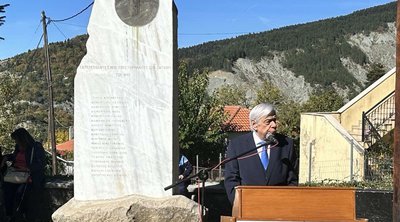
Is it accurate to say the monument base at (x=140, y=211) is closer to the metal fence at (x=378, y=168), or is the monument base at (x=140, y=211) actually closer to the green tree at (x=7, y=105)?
the metal fence at (x=378, y=168)

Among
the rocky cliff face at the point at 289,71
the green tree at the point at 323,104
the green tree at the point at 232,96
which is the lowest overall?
the green tree at the point at 323,104

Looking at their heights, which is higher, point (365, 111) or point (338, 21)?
point (338, 21)

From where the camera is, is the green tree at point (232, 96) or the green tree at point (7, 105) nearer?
the green tree at point (7, 105)

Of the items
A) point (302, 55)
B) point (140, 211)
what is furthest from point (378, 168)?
point (302, 55)

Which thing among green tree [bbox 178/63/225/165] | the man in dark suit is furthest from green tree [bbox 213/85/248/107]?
the man in dark suit

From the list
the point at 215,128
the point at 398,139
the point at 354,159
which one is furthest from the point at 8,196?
the point at 215,128

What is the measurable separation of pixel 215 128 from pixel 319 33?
112 meters

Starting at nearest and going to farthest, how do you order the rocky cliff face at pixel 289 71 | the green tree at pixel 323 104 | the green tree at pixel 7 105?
the green tree at pixel 7 105, the green tree at pixel 323 104, the rocky cliff face at pixel 289 71

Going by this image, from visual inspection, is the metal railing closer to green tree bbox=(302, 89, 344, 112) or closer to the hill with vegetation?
green tree bbox=(302, 89, 344, 112)

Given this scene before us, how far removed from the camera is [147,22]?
701 cm

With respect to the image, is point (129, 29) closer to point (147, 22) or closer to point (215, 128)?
point (147, 22)

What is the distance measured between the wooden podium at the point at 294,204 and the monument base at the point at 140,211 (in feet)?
10.7

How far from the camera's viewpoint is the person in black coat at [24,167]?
834cm

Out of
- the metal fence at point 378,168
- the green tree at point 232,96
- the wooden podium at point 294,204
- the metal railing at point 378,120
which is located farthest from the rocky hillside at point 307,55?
the wooden podium at point 294,204
